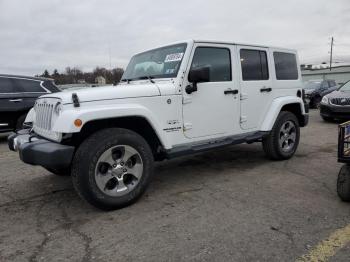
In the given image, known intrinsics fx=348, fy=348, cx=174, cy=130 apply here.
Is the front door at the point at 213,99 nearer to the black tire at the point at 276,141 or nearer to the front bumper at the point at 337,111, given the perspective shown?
the black tire at the point at 276,141

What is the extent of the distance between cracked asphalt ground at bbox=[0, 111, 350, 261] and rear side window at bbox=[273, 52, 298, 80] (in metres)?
1.60

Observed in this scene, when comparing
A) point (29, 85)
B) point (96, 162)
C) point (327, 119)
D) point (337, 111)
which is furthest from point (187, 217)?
point (327, 119)

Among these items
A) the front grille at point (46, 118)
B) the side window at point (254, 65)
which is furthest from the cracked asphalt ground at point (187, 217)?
the side window at point (254, 65)

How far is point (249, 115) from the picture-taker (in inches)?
213

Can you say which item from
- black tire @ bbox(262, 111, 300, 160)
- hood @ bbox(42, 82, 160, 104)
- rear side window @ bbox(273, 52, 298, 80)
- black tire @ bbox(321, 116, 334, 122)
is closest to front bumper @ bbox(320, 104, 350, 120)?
black tire @ bbox(321, 116, 334, 122)

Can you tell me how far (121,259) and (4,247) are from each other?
3.70 ft

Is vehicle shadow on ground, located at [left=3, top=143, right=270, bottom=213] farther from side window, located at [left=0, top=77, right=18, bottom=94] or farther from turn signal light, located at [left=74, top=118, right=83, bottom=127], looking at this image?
side window, located at [left=0, top=77, right=18, bottom=94]

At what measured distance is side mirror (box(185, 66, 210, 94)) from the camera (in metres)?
4.27

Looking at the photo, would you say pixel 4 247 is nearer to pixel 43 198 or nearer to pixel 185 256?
pixel 43 198

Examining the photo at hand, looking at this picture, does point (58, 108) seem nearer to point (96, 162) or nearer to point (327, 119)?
point (96, 162)

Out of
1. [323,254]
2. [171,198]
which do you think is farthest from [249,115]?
[323,254]

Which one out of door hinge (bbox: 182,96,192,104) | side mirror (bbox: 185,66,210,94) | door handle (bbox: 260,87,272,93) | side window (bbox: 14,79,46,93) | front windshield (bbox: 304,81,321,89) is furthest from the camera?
front windshield (bbox: 304,81,321,89)

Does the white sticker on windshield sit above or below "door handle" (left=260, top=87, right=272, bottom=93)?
above

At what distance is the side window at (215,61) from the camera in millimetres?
4710
